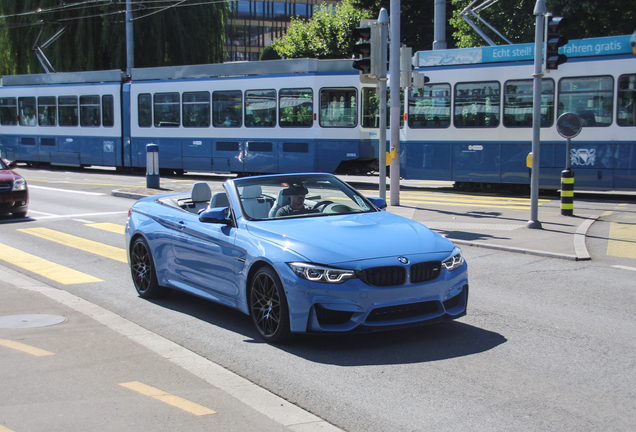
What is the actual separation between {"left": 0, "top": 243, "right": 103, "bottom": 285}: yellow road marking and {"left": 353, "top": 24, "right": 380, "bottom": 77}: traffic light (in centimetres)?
706

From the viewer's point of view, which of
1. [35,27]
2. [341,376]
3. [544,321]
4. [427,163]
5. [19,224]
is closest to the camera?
[341,376]

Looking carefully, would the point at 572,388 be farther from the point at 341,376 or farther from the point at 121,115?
the point at 121,115

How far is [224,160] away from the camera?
83.1 ft

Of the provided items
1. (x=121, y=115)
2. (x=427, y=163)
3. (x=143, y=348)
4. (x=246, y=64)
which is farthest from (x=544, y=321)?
(x=121, y=115)

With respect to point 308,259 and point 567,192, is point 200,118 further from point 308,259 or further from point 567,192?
point 308,259

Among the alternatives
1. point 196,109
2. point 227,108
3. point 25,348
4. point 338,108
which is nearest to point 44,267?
point 25,348

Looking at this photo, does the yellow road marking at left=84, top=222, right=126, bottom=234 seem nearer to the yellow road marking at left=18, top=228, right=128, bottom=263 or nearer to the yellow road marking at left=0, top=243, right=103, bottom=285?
the yellow road marking at left=18, top=228, right=128, bottom=263

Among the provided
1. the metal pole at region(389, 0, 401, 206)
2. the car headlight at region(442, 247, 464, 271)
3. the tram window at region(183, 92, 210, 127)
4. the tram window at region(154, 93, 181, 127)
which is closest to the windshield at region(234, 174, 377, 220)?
the car headlight at region(442, 247, 464, 271)

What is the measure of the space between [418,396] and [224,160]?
21.2 m

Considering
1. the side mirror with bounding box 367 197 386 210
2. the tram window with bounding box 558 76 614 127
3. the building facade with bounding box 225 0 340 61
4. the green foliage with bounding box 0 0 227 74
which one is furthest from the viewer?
the building facade with bounding box 225 0 340 61

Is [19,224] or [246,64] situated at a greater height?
[246,64]

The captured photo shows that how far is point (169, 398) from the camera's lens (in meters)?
4.70

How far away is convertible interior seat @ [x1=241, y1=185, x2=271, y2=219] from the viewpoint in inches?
266

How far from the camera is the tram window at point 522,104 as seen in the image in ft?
60.6
